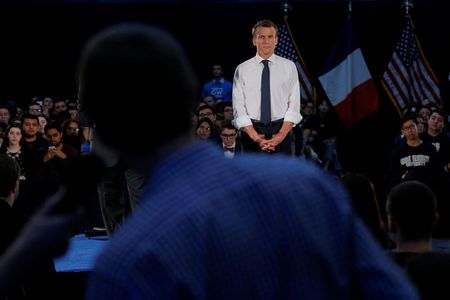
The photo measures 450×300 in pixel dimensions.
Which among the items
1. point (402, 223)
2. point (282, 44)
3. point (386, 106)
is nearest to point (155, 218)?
point (402, 223)

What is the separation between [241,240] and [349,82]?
11961mm

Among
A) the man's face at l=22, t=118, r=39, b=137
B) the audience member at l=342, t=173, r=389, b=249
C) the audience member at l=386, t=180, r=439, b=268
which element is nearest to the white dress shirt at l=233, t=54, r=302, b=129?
the audience member at l=342, t=173, r=389, b=249

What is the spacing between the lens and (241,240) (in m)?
1.06

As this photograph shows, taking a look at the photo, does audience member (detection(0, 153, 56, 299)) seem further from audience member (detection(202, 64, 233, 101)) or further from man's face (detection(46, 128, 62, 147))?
audience member (detection(202, 64, 233, 101))

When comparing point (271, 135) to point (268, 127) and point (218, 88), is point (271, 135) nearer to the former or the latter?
point (268, 127)

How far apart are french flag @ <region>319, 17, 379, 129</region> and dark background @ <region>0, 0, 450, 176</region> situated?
1.99 metres

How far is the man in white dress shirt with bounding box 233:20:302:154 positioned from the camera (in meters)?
6.75

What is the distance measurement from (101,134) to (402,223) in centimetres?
187

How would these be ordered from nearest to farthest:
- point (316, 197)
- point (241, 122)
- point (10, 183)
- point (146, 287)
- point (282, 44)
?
point (146, 287), point (316, 197), point (10, 183), point (241, 122), point (282, 44)

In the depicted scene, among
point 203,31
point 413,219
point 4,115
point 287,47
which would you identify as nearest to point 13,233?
point 413,219

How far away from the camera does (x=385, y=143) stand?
45.0ft

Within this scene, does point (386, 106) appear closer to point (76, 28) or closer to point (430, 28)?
point (430, 28)

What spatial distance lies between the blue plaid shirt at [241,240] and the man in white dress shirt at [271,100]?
18.2ft

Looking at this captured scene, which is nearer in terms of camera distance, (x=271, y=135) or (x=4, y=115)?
(x=271, y=135)
